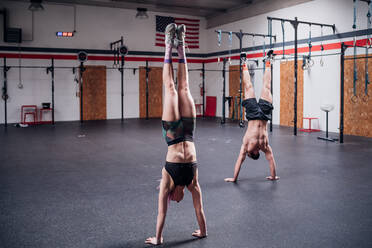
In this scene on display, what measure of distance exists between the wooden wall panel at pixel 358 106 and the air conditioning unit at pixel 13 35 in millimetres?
9961

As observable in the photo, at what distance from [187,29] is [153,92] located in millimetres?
3015

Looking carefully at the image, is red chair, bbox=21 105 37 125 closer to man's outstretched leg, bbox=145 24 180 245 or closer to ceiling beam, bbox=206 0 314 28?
ceiling beam, bbox=206 0 314 28

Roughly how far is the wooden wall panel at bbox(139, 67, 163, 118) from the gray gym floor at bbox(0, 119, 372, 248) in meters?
6.56

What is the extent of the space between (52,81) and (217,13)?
273 inches

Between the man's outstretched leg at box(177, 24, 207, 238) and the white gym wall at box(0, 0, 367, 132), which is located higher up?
the white gym wall at box(0, 0, 367, 132)

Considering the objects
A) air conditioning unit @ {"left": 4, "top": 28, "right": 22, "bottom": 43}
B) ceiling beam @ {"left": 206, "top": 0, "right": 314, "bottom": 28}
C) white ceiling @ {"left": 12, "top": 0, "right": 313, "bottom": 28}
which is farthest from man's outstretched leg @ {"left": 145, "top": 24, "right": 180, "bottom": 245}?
air conditioning unit @ {"left": 4, "top": 28, "right": 22, "bottom": 43}

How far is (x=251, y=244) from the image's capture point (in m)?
2.74

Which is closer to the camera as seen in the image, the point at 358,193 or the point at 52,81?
the point at 358,193

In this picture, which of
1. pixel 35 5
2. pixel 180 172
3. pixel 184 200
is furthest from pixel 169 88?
pixel 35 5

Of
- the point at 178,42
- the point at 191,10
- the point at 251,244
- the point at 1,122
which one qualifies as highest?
the point at 191,10

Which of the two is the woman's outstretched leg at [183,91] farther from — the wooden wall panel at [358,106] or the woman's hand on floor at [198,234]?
the wooden wall panel at [358,106]

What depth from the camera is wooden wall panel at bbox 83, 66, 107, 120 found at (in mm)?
12758

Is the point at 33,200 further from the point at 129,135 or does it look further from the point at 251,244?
the point at 129,135

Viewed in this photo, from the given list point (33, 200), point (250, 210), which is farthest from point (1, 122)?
point (250, 210)
